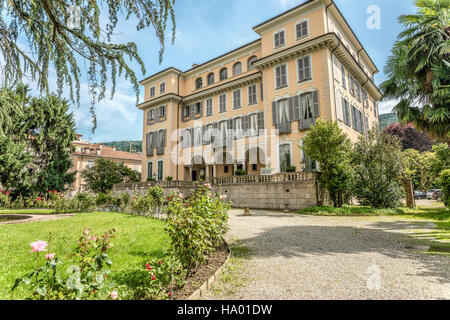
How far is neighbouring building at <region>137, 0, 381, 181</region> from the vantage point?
16141 mm

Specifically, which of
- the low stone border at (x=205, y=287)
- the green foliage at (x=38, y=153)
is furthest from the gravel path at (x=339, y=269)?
the green foliage at (x=38, y=153)

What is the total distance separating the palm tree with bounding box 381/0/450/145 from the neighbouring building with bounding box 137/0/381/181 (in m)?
4.53

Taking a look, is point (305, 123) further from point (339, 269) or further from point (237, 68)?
point (339, 269)

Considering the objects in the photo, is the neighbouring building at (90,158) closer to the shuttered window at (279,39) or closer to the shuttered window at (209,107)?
the shuttered window at (209,107)

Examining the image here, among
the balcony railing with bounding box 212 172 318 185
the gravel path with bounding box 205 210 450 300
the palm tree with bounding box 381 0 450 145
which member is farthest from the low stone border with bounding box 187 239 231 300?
A: the balcony railing with bounding box 212 172 318 185

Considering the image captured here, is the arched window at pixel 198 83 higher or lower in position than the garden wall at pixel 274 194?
higher

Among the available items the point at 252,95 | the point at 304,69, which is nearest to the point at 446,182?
the point at 304,69

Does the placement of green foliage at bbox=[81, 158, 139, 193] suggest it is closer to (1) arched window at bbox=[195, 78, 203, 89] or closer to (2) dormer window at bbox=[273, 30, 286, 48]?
(1) arched window at bbox=[195, 78, 203, 89]

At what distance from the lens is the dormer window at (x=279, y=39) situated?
706 inches

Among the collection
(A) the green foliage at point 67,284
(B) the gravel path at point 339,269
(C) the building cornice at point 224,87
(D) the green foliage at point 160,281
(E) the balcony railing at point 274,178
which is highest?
(C) the building cornice at point 224,87

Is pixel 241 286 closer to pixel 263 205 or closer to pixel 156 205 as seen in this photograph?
pixel 156 205

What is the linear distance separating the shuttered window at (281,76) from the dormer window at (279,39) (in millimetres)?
1829

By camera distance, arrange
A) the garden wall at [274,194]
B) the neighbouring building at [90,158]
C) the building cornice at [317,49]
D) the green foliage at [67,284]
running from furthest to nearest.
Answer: the neighbouring building at [90,158], the building cornice at [317,49], the garden wall at [274,194], the green foliage at [67,284]

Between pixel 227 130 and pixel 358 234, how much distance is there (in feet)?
53.0
